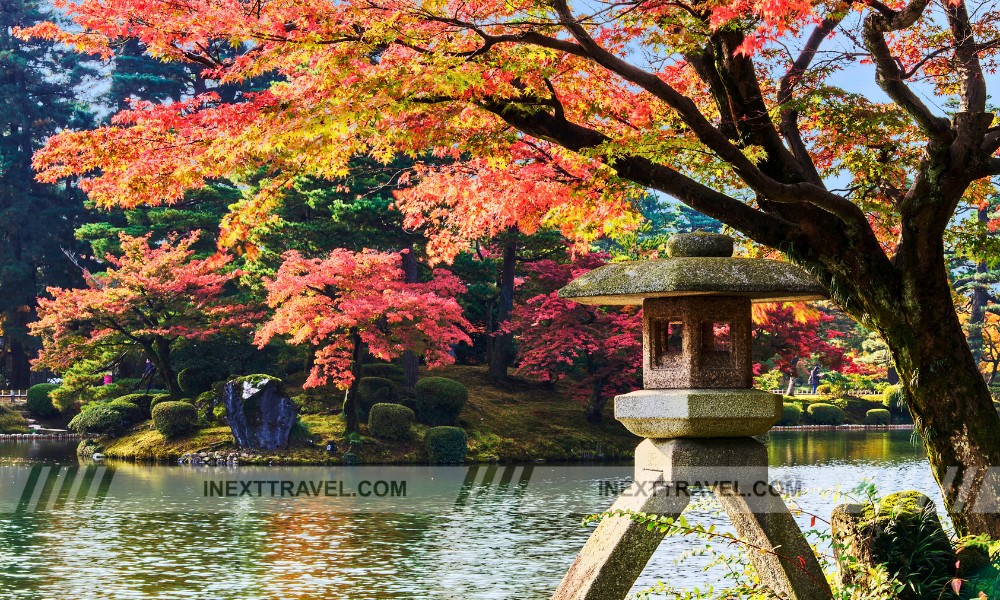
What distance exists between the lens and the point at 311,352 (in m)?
26.3

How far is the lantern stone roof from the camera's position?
6344mm

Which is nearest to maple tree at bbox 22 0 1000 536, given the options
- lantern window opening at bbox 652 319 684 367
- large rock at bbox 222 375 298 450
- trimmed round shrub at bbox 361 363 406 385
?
lantern window opening at bbox 652 319 684 367

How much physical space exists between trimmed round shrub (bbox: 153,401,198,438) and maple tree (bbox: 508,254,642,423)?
7633 mm

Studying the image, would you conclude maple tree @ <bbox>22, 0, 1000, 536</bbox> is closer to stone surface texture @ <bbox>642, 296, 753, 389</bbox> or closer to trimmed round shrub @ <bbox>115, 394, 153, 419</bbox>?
stone surface texture @ <bbox>642, 296, 753, 389</bbox>

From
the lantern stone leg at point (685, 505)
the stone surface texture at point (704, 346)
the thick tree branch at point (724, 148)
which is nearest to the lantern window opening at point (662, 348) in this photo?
the stone surface texture at point (704, 346)

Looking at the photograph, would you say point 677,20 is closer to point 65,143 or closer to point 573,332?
point 65,143

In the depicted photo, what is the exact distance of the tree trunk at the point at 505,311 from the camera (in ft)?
88.4

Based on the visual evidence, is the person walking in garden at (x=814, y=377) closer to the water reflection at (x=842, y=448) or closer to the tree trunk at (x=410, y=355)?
the water reflection at (x=842, y=448)

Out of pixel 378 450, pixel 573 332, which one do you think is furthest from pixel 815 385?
pixel 378 450

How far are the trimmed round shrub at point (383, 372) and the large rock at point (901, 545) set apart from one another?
20.0 m

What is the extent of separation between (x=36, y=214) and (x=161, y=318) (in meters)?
11.8

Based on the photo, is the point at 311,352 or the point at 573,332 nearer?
the point at 573,332

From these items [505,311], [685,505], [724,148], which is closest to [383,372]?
[505,311]

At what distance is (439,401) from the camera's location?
23891mm
